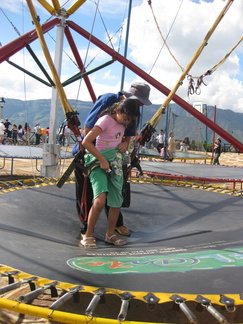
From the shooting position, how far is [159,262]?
1.40 metres

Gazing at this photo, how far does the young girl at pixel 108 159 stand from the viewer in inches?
67.9

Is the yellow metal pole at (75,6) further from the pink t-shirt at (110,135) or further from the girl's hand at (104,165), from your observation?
the girl's hand at (104,165)

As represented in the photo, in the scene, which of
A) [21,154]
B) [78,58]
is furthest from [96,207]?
[21,154]

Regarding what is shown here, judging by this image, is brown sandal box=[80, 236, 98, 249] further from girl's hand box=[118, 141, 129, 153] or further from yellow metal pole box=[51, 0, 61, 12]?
yellow metal pole box=[51, 0, 61, 12]

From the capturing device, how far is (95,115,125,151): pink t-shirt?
178 centimetres

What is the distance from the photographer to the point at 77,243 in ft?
6.13

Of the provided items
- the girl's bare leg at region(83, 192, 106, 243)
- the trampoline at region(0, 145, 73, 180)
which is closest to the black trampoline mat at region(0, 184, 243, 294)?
the girl's bare leg at region(83, 192, 106, 243)

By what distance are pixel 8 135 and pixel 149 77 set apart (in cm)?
1068

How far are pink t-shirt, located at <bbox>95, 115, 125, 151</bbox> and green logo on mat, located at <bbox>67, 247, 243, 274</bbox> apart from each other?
1.90ft

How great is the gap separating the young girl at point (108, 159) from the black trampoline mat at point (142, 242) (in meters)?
0.14

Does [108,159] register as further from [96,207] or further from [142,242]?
[142,242]

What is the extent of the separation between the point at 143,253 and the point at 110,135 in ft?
2.01

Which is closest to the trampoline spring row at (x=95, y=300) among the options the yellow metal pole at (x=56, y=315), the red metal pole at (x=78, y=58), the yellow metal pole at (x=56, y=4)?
the yellow metal pole at (x=56, y=315)

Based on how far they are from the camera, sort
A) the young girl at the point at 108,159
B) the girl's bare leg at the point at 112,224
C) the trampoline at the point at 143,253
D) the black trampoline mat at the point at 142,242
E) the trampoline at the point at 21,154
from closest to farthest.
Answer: the trampoline at the point at 143,253 → the black trampoline mat at the point at 142,242 → the young girl at the point at 108,159 → the girl's bare leg at the point at 112,224 → the trampoline at the point at 21,154
